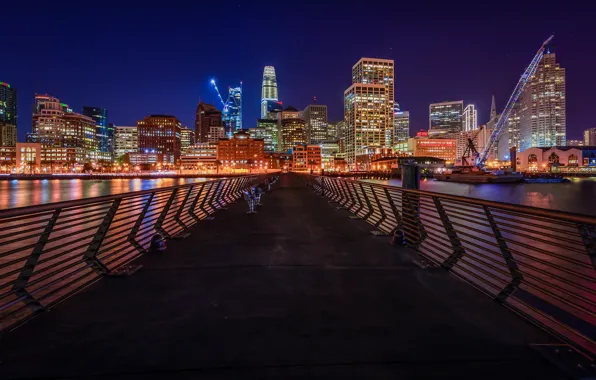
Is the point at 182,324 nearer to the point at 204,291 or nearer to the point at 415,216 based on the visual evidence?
the point at 204,291

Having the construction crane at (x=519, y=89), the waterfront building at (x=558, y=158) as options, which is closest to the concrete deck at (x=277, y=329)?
the construction crane at (x=519, y=89)

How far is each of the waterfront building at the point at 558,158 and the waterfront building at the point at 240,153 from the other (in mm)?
138472

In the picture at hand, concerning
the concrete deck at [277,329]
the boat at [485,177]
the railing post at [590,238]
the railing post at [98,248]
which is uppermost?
the boat at [485,177]

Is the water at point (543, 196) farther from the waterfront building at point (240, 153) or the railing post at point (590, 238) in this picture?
the waterfront building at point (240, 153)

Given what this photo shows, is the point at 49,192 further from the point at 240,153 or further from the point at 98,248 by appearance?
the point at 240,153

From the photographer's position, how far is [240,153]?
642 ft

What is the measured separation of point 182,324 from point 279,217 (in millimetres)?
8868

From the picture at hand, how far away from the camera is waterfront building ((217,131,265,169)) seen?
195625mm

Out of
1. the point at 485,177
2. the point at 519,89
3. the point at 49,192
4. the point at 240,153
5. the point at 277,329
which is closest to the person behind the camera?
the point at 277,329

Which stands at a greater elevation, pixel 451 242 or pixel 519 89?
pixel 519 89

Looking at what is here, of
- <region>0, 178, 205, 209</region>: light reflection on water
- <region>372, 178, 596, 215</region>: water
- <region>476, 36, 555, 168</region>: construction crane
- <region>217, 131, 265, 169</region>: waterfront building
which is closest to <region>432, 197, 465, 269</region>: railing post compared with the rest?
<region>372, 178, 596, 215</region>: water

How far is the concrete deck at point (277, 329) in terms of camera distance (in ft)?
9.28

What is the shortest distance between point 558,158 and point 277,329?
672 feet

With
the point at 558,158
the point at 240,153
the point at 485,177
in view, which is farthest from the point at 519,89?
the point at 240,153
